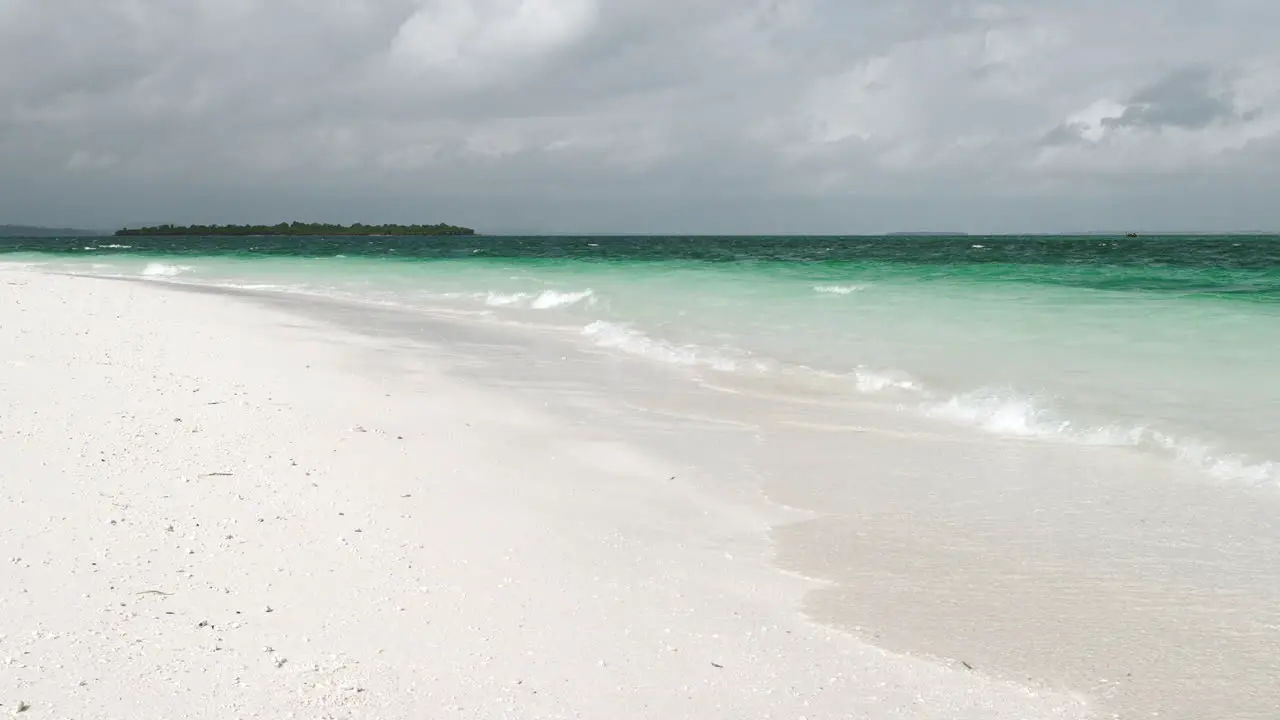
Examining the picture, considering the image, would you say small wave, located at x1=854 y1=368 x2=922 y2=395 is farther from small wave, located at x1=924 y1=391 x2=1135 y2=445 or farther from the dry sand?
the dry sand

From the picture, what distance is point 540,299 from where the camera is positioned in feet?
68.0

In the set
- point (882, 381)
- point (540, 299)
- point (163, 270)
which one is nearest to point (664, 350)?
point (882, 381)

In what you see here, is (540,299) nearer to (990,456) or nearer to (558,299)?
(558,299)

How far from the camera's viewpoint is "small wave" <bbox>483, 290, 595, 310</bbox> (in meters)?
20.1

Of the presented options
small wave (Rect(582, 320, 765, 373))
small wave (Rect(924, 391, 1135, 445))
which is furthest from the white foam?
small wave (Rect(924, 391, 1135, 445))

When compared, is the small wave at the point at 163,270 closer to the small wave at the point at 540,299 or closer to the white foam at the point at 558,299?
the small wave at the point at 540,299

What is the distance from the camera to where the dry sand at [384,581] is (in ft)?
9.42

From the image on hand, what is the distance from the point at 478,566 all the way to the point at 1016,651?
2178 millimetres

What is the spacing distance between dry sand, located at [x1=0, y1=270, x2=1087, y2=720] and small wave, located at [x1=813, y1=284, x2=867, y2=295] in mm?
15903

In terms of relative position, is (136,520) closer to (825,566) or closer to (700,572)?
(700,572)

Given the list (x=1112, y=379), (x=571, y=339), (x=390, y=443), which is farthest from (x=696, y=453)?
(x=571, y=339)

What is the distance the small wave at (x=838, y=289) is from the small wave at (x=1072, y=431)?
13.2 meters

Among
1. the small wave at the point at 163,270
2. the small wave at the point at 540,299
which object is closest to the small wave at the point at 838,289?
the small wave at the point at 540,299

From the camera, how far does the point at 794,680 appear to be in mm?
3115
